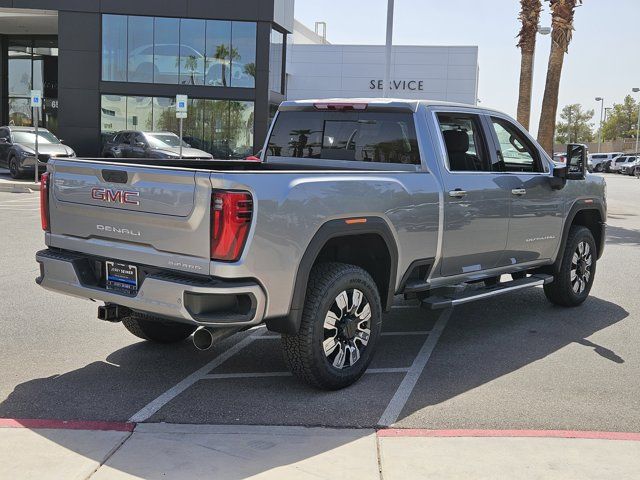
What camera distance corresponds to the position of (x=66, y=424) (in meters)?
4.39

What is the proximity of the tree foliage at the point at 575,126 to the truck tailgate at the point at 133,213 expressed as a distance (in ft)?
412

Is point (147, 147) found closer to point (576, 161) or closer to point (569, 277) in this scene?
point (569, 277)

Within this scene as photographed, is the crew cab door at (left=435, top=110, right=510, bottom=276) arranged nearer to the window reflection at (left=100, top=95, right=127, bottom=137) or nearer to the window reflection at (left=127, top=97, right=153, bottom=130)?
the window reflection at (left=127, top=97, right=153, bottom=130)

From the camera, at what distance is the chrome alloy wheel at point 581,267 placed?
7828mm

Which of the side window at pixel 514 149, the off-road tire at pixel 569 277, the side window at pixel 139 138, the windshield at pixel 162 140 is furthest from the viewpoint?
the windshield at pixel 162 140

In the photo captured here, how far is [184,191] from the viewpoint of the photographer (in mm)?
4402

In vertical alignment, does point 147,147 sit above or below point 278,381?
above

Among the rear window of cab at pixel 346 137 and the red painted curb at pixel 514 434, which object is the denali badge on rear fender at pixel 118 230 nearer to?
the red painted curb at pixel 514 434

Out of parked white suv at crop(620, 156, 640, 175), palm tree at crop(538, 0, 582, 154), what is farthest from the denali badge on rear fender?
parked white suv at crop(620, 156, 640, 175)

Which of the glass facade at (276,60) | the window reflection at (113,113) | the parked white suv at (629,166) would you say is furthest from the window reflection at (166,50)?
the parked white suv at (629,166)

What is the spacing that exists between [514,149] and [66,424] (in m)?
4.64

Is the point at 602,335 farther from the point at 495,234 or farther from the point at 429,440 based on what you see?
the point at 429,440

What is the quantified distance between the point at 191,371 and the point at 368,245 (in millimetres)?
1603

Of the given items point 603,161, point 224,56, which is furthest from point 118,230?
point 603,161
